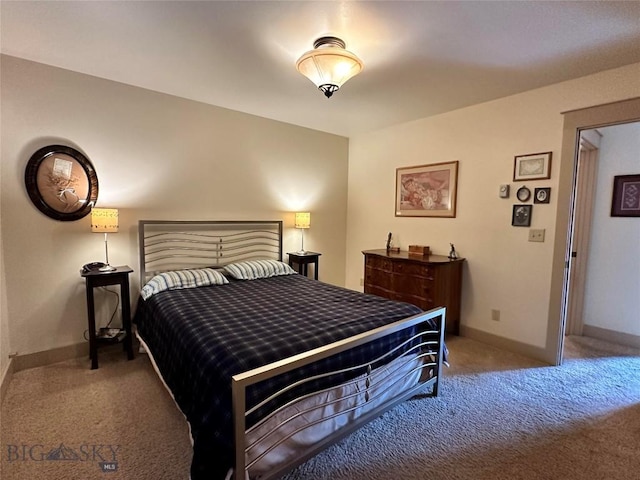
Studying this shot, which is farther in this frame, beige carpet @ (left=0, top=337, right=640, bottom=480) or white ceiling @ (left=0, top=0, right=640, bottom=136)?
white ceiling @ (left=0, top=0, right=640, bottom=136)

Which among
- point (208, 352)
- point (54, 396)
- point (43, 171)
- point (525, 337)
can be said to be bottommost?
point (54, 396)

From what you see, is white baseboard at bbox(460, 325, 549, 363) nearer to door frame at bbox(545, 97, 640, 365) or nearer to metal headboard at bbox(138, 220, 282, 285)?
door frame at bbox(545, 97, 640, 365)

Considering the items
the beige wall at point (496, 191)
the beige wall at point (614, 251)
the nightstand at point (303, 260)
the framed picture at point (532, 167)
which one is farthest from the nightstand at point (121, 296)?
the beige wall at point (614, 251)

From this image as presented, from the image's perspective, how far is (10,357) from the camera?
8.29 ft

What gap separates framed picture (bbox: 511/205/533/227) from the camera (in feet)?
9.96

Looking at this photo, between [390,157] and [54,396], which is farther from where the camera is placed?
[390,157]

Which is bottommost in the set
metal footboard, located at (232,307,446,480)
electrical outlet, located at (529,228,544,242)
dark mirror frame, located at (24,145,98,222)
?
metal footboard, located at (232,307,446,480)

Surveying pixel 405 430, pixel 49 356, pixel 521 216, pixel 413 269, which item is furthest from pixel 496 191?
pixel 49 356

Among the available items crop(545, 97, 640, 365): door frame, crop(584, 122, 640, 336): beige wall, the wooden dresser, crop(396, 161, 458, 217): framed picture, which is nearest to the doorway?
crop(584, 122, 640, 336): beige wall

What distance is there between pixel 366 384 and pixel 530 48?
2597mm

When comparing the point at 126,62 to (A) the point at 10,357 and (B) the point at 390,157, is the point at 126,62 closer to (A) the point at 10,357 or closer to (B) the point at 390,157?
(A) the point at 10,357

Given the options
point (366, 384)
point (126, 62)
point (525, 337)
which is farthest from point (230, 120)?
point (525, 337)

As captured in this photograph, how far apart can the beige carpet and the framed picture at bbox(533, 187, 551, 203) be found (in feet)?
5.17

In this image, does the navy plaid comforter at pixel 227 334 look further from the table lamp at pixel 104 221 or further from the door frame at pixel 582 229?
the door frame at pixel 582 229
